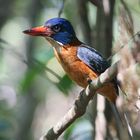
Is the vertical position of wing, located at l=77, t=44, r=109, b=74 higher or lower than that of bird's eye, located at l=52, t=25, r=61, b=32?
lower

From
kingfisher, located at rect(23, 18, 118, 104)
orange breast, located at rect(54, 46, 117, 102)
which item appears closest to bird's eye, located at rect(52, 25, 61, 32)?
kingfisher, located at rect(23, 18, 118, 104)

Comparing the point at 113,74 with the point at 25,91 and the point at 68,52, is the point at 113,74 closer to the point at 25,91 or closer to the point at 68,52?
the point at 68,52

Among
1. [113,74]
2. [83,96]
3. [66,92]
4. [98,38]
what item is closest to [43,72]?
[66,92]

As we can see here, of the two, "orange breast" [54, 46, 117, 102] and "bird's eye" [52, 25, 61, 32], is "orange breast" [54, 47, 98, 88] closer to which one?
"orange breast" [54, 46, 117, 102]

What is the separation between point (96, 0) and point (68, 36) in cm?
54

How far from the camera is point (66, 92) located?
3879 millimetres

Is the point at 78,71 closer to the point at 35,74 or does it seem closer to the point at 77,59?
the point at 77,59

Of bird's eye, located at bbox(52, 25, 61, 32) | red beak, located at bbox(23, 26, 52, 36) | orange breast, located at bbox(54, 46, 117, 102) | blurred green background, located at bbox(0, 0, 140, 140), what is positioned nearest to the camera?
red beak, located at bbox(23, 26, 52, 36)

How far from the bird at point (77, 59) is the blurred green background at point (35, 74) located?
9cm

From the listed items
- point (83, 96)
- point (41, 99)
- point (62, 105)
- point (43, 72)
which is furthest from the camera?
point (62, 105)

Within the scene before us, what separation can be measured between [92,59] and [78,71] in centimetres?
12

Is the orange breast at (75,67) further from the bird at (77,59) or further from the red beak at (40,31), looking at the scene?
the red beak at (40,31)

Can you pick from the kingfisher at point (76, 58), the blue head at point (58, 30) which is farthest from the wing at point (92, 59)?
the blue head at point (58, 30)

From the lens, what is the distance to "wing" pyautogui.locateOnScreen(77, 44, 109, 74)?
3.64m
